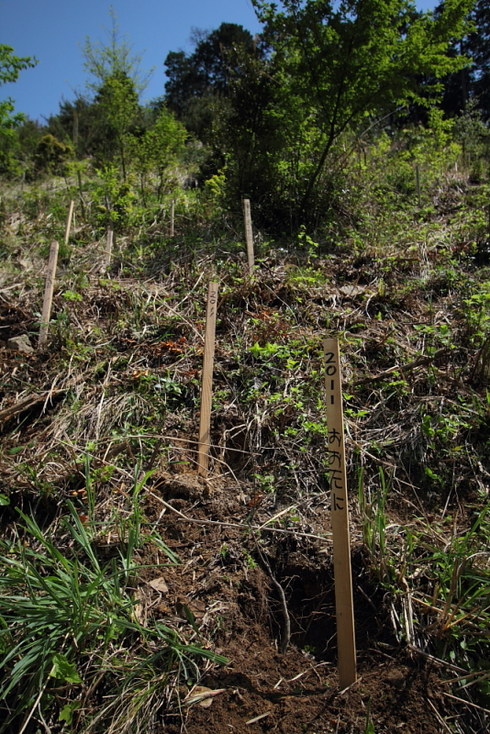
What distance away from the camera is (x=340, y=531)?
6.41 ft

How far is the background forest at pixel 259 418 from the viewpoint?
1994mm

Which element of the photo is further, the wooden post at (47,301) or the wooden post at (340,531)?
the wooden post at (47,301)

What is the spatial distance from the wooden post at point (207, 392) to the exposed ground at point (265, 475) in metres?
0.10

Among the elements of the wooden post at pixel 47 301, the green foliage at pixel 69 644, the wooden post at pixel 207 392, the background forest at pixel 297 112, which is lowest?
the green foliage at pixel 69 644

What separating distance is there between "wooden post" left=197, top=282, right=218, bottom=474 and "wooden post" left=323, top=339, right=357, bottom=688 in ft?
4.08

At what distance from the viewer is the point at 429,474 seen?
296 centimetres

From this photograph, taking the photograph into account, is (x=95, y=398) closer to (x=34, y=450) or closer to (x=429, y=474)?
(x=34, y=450)

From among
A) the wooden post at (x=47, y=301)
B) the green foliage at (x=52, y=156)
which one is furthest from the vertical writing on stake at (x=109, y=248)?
the green foliage at (x=52, y=156)

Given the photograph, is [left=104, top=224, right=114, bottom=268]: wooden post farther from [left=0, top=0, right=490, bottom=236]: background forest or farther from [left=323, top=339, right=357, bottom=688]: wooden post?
[left=323, top=339, right=357, bottom=688]: wooden post

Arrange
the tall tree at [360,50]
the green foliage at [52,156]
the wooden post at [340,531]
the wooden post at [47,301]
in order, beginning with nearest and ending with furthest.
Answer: the wooden post at [340,531], the wooden post at [47,301], the tall tree at [360,50], the green foliage at [52,156]

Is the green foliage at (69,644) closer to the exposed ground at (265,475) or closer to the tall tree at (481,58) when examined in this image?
the exposed ground at (265,475)

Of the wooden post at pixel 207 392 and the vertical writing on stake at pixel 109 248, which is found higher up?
the vertical writing on stake at pixel 109 248

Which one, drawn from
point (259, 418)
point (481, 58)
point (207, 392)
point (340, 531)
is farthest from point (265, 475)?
point (481, 58)

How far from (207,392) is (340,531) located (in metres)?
1.57
